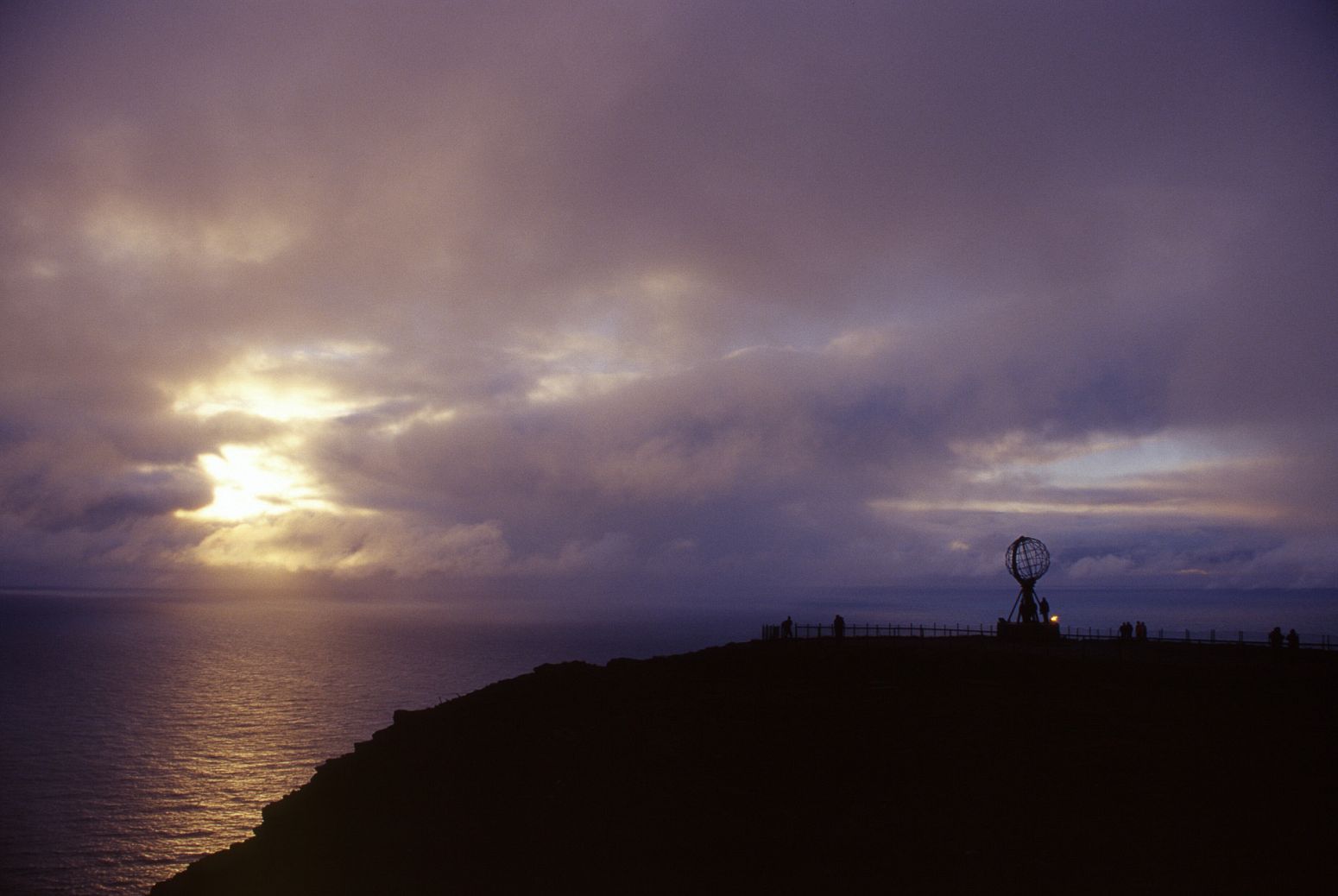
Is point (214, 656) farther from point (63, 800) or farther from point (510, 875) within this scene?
point (510, 875)

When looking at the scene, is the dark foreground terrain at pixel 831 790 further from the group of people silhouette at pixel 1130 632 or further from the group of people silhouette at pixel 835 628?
the group of people silhouette at pixel 1130 632

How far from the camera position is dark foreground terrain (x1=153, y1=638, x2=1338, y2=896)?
57.7ft

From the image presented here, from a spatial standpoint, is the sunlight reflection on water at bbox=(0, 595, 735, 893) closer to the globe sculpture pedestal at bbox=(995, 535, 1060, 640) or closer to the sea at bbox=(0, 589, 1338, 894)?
the sea at bbox=(0, 589, 1338, 894)

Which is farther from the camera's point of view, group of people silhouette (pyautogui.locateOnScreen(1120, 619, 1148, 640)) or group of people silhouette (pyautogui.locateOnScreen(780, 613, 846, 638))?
group of people silhouette (pyautogui.locateOnScreen(1120, 619, 1148, 640))

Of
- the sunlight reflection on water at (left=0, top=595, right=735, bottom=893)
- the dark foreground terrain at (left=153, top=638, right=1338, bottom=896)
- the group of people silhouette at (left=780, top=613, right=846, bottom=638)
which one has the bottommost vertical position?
the sunlight reflection on water at (left=0, top=595, right=735, bottom=893)

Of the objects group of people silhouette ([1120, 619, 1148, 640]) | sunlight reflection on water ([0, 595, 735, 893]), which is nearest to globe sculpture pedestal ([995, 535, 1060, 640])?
group of people silhouette ([1120, 619, 1148, 640])

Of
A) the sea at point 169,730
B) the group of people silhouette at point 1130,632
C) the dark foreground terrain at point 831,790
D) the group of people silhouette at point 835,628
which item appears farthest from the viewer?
the group of people silhouette at point 1130,632

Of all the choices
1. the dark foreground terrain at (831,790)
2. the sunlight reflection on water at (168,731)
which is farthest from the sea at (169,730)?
the dark foreground terrain at (831,790)

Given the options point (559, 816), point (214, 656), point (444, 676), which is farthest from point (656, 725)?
point (214, 656)

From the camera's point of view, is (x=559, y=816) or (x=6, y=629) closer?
(x=559, y=816)

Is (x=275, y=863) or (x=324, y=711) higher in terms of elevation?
(x=275, y=863)

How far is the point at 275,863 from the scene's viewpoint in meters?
24.5

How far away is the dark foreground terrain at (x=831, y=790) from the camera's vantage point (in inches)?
692

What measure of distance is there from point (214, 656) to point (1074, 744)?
129 metres
